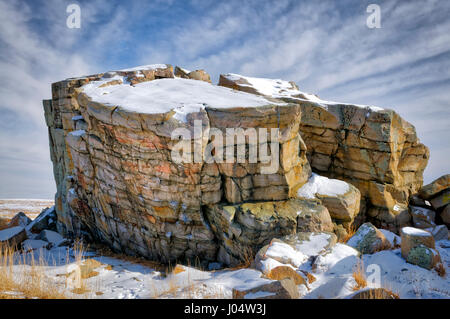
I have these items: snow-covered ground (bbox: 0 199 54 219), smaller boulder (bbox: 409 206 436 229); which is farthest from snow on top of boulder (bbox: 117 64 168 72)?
snow-covered ground (bbox: 0 199 54 219)

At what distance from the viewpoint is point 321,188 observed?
10352 mm

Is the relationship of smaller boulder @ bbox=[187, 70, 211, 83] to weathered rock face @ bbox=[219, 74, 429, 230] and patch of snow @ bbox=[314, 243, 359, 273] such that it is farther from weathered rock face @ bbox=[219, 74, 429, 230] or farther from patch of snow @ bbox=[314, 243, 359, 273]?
patch of snow @ bbox=[314, 243, 359, 273]

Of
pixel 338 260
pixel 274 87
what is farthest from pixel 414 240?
pixel 274 87

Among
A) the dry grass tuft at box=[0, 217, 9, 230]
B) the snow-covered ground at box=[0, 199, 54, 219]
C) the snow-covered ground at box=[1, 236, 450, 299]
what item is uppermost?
the snow-covered ground at box=[1, 236, 450, 299]

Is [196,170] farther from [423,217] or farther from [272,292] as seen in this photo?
[423,217]

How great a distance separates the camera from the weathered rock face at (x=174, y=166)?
888cm

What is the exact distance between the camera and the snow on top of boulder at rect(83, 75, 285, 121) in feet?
29.8

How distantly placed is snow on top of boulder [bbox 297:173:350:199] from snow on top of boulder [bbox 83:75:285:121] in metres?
4.32

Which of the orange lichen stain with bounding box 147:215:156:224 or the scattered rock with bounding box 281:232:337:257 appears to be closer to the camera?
the scattered rock with bounding box 281:232:337:257

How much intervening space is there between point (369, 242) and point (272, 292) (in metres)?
4.32

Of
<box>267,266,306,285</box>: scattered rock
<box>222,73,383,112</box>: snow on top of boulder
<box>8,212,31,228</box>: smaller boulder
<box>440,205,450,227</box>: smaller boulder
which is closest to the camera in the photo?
<box>267,266,306,285</box>: scattered rock

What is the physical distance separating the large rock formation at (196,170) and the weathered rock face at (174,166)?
43 millimetres

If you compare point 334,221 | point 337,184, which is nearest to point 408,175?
point 337,184

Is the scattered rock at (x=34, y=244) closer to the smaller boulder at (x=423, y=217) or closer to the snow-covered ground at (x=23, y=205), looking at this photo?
the smaller boulder at (x=423, y=217)
